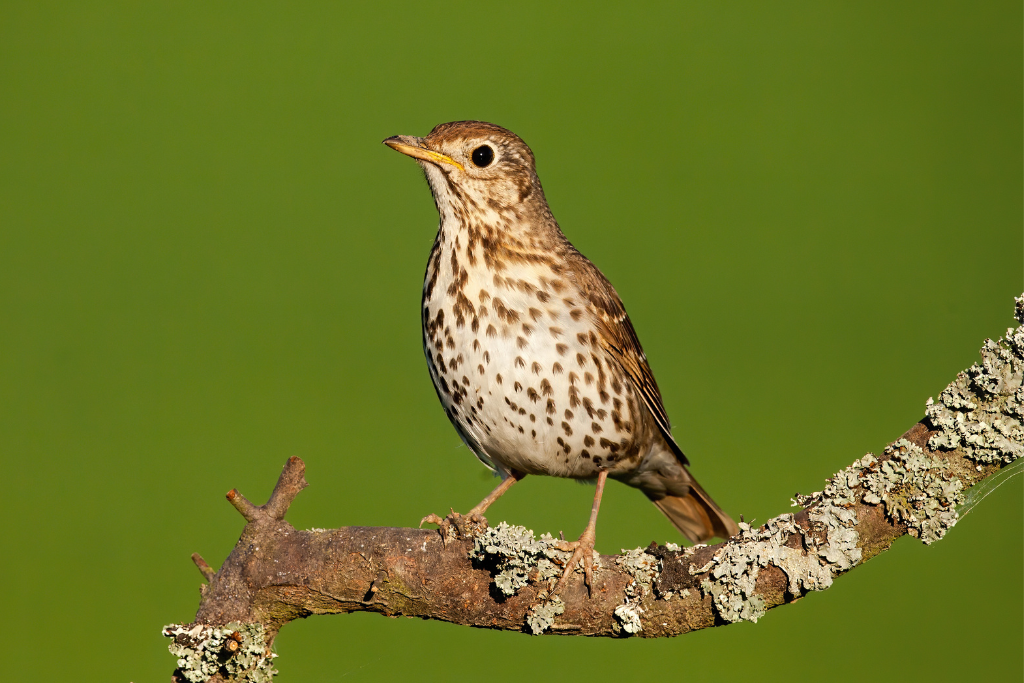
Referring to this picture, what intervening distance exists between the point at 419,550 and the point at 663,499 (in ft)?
6.41

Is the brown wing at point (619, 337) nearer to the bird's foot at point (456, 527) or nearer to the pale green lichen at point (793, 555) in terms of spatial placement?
the bird's foot at point (456, 527)

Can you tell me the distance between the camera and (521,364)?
379cm

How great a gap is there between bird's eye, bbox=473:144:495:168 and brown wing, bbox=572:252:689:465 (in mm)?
613

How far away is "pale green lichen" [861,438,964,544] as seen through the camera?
9.23 feet

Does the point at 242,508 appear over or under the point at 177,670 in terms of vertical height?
over

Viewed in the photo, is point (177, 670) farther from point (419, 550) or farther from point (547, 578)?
point (547, 578)

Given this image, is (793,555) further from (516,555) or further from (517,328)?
(517,328)

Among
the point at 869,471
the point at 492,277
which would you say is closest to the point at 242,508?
the point at 492,277

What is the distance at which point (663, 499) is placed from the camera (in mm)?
4910

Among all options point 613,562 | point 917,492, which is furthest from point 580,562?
point 917,492

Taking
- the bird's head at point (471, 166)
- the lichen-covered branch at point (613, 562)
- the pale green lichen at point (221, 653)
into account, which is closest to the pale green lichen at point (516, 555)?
the lichen-covered branch at point (613, 562)

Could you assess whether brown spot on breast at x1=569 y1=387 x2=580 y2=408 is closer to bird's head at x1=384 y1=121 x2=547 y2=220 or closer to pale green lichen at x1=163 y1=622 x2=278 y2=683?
bird's head at x1=384 y1=121 x2=547 y2=220

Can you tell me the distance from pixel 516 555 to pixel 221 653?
117cm

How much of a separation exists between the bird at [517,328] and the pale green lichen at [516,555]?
0.48 meters
